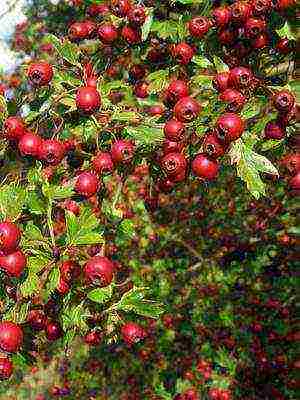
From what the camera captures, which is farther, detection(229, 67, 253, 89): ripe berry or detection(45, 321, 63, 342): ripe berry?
detection(45, 321, 63, 342): ripe berry

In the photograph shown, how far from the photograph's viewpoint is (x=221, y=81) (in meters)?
2.26

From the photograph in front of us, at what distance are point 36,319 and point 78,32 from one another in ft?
4.77

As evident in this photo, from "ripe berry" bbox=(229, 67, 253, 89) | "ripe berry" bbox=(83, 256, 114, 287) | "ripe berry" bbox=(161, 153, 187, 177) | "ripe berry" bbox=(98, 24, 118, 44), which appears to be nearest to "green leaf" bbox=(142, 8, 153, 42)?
"ripe berry" bbox=(98, 24, 118, 44)

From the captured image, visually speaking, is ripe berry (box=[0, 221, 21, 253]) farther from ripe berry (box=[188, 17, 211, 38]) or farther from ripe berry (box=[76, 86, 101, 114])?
ripe berry (box=[188, 17, 211, 38])

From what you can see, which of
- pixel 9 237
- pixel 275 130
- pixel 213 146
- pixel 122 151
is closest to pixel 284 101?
pixel 275 130

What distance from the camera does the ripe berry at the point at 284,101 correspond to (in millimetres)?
2117

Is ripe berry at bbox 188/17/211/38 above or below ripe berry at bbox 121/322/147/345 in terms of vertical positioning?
above

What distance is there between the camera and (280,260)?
272 inches

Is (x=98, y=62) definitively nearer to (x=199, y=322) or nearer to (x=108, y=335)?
(x=108, y=335)

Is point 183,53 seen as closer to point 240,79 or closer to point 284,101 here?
point 240,79

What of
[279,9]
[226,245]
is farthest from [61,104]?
[226,245]

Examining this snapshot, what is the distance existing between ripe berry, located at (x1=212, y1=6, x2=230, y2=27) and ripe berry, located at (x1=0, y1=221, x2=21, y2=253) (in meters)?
1.26

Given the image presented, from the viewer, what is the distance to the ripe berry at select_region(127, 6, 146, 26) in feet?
8.54

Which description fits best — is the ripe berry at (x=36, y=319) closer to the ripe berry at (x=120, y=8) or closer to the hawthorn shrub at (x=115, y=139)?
the hawthorn shrub at (x=115, y=139)
